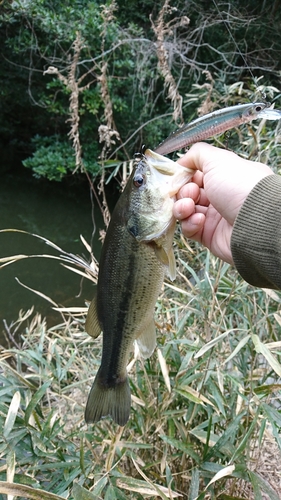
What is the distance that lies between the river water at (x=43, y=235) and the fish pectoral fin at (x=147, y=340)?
2.77m

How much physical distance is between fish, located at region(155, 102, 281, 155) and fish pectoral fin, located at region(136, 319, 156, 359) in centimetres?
66

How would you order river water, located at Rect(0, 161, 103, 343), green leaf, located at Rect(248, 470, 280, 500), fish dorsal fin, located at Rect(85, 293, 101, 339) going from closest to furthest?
1. fish dorsal fin, located at Rect(85, 293, 101, 339)
2. green leaf, located at Rect(248, 470, 280, 500)
3. river water, located at Rect(0, 161, 103, 343)

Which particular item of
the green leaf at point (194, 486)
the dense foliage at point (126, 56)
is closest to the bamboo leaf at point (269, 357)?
the green leaf at point (194, 486)

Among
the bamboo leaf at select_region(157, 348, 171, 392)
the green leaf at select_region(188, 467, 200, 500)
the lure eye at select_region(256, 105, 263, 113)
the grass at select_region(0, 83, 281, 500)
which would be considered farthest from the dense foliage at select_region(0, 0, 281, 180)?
the lure eye at select_region(256, 105, 263, 113)

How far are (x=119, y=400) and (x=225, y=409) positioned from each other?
28.5 inches

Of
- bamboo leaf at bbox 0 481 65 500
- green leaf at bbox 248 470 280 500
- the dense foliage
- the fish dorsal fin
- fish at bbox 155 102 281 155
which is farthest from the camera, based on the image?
the dense foliage

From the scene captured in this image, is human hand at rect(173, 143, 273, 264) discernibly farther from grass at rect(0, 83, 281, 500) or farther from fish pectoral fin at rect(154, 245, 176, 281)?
grass at rect(0, 83, 281, 500)

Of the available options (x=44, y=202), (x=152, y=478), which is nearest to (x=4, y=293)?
(x=44, y=202)

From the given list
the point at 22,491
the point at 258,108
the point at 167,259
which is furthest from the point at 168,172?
the point at 22,491

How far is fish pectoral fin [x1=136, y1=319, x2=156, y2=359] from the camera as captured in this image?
1.57 metres

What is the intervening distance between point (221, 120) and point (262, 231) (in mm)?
395

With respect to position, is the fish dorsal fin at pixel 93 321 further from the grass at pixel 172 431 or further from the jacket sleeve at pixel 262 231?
the jacket sleeve at pixel 262 231

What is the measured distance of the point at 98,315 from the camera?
154 cm

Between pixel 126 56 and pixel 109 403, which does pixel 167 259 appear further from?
pixel 126 56
